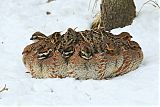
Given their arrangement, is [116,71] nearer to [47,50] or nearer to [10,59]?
[47,50]

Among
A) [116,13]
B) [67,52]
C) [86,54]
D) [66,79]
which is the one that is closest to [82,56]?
[86,54]

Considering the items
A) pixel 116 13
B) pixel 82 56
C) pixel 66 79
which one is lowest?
pixel 66 79

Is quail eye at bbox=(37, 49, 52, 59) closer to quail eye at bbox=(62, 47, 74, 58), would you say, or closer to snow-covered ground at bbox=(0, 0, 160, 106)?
quail eye at bbox=(62, 47, 74, 58)

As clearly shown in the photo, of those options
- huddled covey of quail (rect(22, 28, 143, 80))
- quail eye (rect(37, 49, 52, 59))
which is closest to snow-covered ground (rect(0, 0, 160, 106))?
huddled covey of quail (rect(22, 28, 143, 80))

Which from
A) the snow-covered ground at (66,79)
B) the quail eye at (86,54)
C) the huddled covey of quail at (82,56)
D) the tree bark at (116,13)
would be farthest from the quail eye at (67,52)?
the tree bark at (116,13)

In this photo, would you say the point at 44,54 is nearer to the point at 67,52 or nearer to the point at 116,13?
the point at 67,52

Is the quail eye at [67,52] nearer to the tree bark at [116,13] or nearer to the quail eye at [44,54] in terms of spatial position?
the quail eye at [44,54]

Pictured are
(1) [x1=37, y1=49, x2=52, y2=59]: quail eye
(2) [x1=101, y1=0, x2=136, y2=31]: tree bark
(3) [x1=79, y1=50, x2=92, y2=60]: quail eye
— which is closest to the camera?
(3) [x1=79, y1=50, x2=92, y2=60]: quail eye
